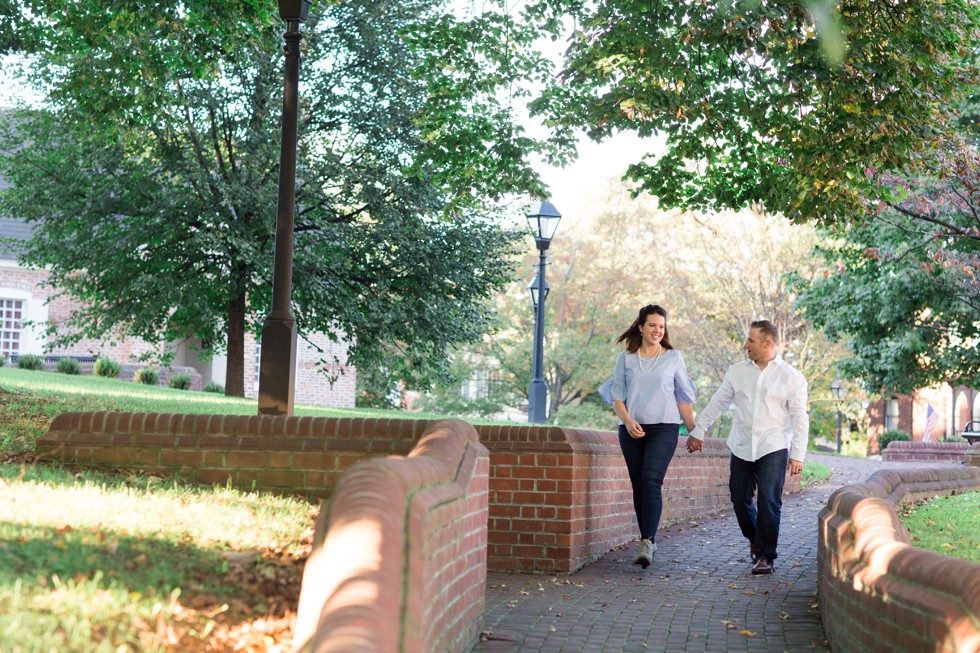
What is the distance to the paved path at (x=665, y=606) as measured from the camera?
6160 millimetres

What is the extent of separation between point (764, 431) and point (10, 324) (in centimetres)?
3139

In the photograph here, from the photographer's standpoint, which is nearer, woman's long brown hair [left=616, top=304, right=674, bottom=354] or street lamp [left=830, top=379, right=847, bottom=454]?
woman's long brown hair [left=616, top=304, right=674, bottom=354]

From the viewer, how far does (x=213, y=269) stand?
20.5 metres

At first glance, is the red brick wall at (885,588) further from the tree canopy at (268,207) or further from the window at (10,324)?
the window at (10,324)

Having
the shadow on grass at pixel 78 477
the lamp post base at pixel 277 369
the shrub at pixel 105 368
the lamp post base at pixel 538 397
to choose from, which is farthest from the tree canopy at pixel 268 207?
the shadow on grass at pixel 78 477

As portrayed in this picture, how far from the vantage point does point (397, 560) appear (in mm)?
3773

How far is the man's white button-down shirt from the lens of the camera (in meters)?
8.45

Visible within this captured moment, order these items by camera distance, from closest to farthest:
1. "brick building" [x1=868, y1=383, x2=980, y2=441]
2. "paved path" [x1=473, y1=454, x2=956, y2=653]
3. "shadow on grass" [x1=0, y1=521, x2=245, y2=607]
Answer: "shadow on grass" [x1=0, y1=521, x2=245, y2=607]
"paved path" [x1=473, y1=454, x2=956, y2=653]
"brick building" [x1=868, y1=383, x2=980, y2=441]

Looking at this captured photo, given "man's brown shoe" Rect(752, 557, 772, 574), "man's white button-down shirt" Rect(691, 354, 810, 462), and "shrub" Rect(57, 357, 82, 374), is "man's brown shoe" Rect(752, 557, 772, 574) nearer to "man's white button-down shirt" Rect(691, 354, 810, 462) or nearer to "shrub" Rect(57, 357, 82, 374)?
"man's white button-down shirt" Rect(691, 354, 810, 462)

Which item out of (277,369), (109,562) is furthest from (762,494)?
(109,562)

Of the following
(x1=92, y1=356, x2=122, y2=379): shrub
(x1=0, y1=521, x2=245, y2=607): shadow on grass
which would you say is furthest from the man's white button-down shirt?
(x1=92, y1=356, x2=122, y2=379): shrub

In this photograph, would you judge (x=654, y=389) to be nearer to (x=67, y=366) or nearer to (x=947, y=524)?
(x=947, y=524)

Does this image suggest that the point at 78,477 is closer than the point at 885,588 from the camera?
No

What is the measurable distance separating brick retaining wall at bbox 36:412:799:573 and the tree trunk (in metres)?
12.0
